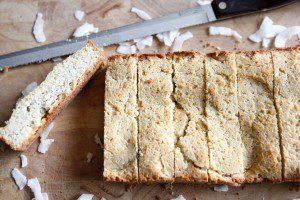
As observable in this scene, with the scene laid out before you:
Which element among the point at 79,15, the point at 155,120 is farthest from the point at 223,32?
the point at 79,15

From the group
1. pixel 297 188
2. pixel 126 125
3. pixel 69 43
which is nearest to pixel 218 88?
pixel 126 125

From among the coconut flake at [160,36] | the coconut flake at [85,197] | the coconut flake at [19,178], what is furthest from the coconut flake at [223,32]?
the coconut flake at [19,178]

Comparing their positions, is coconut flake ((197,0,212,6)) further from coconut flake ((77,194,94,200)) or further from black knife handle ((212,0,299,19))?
coconut flake ((77,194,94,200))

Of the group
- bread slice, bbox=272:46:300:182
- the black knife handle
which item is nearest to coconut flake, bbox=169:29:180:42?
the black knife handle

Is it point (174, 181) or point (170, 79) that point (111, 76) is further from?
point (174, 181)

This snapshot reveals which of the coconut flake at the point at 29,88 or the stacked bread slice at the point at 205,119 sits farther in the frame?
the coconut flake at the point at 29,88

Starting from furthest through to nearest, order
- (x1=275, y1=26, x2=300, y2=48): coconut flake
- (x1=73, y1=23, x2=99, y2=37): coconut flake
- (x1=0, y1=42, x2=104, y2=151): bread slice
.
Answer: (x1=73, y1=23, x2=99, y2=37): coconut flake
(x1=275, y1=26, x2=300, y2=48): coconut flake
(x1=0, y1=42, x2=104, y2=151): bread slice

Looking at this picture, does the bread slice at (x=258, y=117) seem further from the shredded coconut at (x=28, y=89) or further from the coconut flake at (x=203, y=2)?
the shredded coconut at (x=28, y=89)
